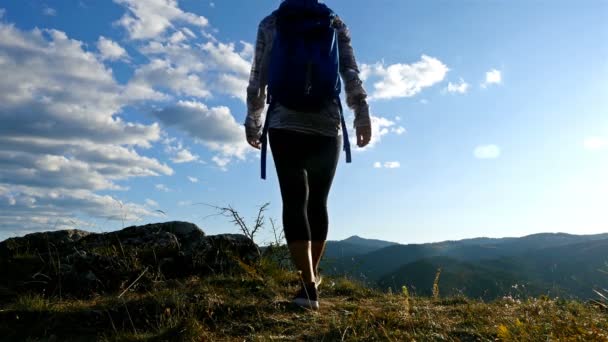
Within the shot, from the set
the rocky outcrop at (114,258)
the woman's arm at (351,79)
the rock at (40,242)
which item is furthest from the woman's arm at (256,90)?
the rock at (40,242)

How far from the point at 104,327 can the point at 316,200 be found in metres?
1.88

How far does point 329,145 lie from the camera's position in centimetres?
367

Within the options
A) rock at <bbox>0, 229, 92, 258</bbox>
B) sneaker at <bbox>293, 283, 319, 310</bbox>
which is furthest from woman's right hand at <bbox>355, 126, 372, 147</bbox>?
rock at <bbox>0, 229, 92, 258</bbox>

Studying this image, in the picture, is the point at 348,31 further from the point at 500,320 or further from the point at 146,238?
the point at 146,238

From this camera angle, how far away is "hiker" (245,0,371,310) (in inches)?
134

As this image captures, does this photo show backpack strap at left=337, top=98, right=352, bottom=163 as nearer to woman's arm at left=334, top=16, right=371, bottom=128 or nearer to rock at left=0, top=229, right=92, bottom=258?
woman's arm at left=334, top=16, right=371, bottom=128

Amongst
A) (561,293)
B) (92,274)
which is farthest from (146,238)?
(561,293)

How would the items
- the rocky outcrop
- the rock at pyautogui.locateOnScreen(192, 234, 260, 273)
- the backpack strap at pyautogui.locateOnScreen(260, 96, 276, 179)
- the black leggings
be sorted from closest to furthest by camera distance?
1. the black leggings
2. the backpack strap at pyautogui.locateOnScreen(260, 96, 276, 179)
3. the rocky outcrop
4. the rock at pyautogui.locateOnScreen(192, 234, 260, 273)

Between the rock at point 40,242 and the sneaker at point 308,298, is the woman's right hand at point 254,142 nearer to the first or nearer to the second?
the sneaker at point 308,298

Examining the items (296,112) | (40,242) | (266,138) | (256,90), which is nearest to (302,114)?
(296,112)

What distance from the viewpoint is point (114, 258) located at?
4.77 meters

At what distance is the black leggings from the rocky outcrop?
141 centimetres

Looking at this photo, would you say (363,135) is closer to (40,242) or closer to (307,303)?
(307,303)

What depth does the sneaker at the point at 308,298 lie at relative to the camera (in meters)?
3.43
